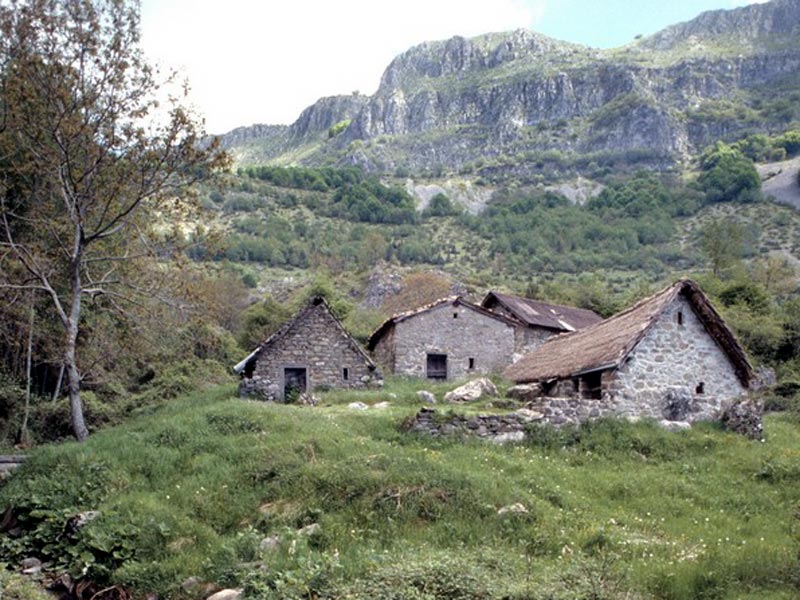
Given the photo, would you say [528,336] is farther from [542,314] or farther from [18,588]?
[18,588]

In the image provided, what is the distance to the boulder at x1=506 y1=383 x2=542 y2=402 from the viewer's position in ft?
69.2

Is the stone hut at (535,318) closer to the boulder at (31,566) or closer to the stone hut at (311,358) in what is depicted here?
the stone hut at (311,358)

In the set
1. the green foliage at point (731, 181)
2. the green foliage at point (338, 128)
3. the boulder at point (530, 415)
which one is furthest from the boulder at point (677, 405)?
the green foliage at point (338, 128)

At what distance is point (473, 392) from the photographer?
71.8 ft

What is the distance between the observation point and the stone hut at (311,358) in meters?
24.4

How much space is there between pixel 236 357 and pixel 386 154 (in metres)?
120

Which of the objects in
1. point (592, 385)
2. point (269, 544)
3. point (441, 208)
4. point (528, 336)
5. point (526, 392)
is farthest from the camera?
point (441, 208)

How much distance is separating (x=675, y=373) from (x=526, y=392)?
4.59 metres

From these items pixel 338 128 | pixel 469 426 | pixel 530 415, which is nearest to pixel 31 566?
pixel 469 426

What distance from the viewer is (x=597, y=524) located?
→ 38.0ft

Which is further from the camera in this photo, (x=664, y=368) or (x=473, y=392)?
(x=473, y=392)

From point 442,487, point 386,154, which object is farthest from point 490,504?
point 386,154

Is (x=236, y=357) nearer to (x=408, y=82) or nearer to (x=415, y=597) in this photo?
(x=415, y=597)

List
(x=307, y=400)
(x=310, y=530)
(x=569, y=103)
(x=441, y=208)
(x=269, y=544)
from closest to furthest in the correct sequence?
(x=269, y=544) < (x=310, y=530) < (x=307, y=400) < (x=441, y=208) < (x=569, y=103)
